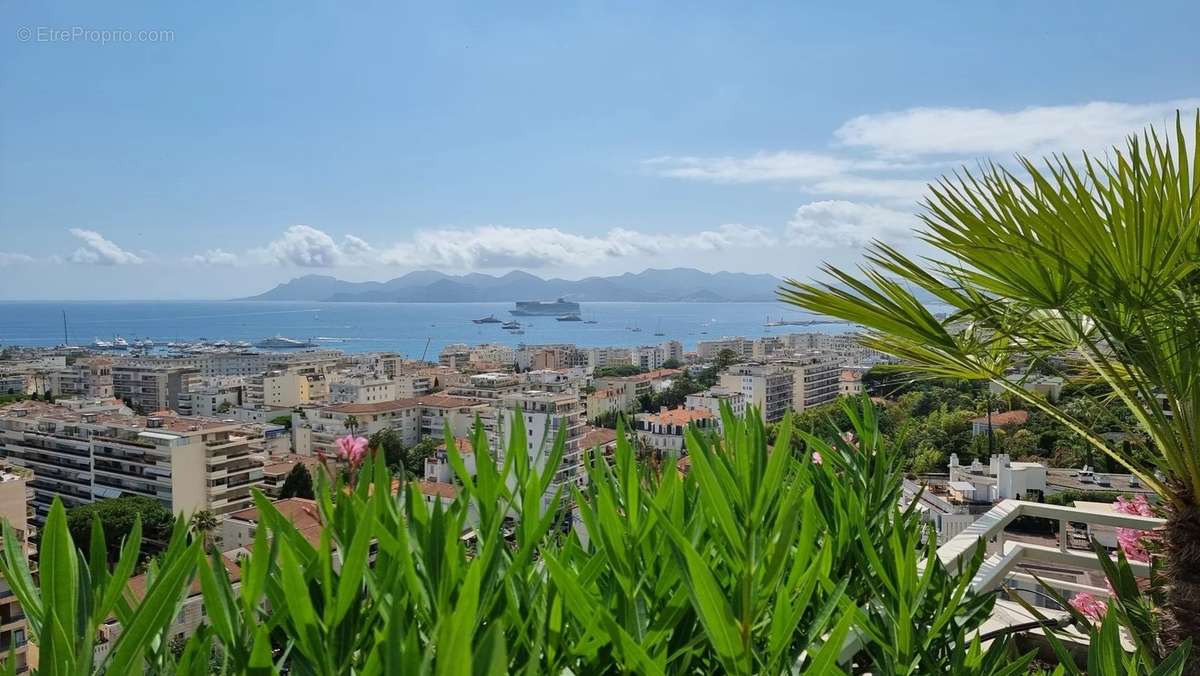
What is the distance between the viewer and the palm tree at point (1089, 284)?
0.98m

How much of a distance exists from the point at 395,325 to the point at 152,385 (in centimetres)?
4609

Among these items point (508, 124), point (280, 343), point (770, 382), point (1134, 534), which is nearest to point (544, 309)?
point (280, 343)

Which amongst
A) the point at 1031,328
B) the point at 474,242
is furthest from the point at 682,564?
the point at 474,242

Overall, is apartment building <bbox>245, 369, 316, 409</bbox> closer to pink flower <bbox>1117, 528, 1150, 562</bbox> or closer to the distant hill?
pink flower <bbox>1117, 528, 1150, 562</bbox>

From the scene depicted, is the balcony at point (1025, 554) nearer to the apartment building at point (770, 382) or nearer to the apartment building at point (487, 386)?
the apartment building at point (770, 382)

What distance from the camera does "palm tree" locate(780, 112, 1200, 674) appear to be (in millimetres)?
980

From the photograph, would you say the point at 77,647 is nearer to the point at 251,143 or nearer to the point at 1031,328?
the point at 1031,328

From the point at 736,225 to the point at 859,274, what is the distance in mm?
59547

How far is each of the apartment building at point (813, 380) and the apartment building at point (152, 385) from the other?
2492 centimetres

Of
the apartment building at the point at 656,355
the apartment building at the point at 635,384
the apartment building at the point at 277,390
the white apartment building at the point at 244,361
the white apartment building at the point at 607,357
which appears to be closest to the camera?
the apartment building at the point at 635,384

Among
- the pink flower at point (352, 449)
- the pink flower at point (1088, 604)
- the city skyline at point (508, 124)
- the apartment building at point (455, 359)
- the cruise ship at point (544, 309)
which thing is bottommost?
the apartment building at point (455, 359)

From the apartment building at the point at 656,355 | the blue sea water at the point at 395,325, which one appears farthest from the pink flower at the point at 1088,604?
the blue sea water at the point at 395,325

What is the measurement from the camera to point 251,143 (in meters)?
52.9

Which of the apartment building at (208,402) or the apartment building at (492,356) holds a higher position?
the apartment building at (492,356)
